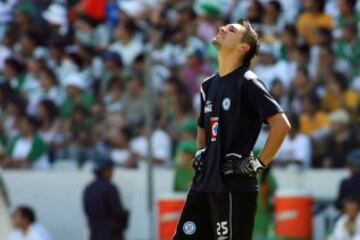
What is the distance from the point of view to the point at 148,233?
46.4 ft

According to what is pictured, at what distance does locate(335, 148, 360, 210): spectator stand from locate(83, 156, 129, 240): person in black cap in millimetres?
2405

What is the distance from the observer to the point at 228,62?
7809mm

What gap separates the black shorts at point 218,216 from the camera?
7.65 m

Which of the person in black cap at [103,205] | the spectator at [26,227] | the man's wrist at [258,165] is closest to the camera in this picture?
the man's wrist at [258,165]

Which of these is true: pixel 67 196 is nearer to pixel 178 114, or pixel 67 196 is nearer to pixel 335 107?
pixel 178 114

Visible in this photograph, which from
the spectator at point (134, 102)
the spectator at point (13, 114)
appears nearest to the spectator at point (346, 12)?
the spectator at point (134, 102)

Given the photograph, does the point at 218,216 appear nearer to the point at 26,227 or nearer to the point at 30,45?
the point at 26,227

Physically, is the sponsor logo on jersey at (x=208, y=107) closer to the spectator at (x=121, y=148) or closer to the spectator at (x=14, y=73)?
the spectator at (x=121, y=148)

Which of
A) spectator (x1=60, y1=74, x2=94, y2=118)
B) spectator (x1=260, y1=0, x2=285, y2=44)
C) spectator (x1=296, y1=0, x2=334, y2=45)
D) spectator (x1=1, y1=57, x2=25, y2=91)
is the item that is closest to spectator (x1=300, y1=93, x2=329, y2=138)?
spectator (x1=296, y1=0, x2=334, y2=45)

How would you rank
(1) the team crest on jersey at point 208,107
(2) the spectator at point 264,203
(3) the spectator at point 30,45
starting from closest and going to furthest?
(1) the team crest on jersey at point 208,107
(2) the spectator at point 264,203
(3) the spectator at point 30,45

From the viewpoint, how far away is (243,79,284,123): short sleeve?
7.59m

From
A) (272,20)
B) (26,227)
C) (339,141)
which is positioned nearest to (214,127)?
(339,141)

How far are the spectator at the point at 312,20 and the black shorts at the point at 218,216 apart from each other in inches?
294

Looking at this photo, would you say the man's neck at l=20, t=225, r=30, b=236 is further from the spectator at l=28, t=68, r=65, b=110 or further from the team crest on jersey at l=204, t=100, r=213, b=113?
the team crest on jersey at l=204, t=100, r=213, b=113
